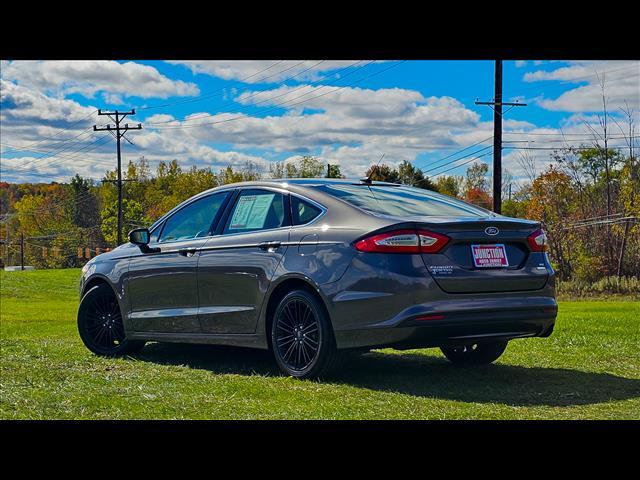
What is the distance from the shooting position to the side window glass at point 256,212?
319 inches

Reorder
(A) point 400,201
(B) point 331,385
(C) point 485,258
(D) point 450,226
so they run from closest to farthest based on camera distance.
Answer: (D) point 450,226
(C) point 485,258
(B) point 331,385
(A) point 400,201

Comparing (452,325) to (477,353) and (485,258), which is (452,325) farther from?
(477,353)

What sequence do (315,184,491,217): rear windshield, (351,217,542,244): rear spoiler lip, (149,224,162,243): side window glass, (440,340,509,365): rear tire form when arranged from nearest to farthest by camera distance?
1. (351,217,542,244): rear spoiler lip
2. (315,184,491,217): rear windshield
3. (440,340,509,365): rear tire
4. (149,224,162,243): side window glass

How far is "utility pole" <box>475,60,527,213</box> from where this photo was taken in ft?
117

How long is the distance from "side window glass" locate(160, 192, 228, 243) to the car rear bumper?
2253 millimetres

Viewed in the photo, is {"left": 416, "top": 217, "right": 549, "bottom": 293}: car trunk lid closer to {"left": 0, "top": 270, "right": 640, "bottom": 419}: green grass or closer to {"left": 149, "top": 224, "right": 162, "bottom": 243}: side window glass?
{"left": 0, "top": 270, "right": 640, "bottom": 419}: green grass

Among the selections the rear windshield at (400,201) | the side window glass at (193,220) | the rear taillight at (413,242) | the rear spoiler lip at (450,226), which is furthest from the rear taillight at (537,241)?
the side window glass at (193,220)

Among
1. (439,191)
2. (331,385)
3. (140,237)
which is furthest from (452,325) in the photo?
(439,191)

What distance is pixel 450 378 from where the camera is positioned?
7.66 meters

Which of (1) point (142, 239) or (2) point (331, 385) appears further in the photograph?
(1) point (142, 239)

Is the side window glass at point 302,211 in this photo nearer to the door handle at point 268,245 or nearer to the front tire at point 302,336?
the door handle at point 268,245

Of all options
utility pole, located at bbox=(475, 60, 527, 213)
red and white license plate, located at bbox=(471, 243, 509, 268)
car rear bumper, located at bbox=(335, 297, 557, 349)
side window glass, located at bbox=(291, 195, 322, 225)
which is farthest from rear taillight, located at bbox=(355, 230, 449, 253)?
utility pole, located at bbox=(475, 60, 527, 213)

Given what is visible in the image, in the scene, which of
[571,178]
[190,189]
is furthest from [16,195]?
[571,178]

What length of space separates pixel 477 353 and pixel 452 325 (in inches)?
67.8
